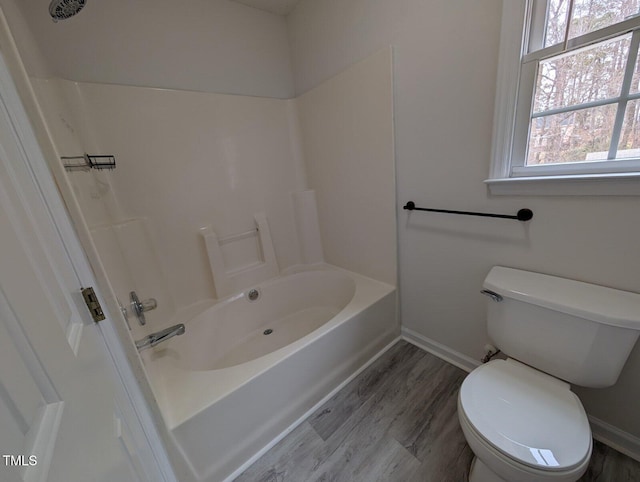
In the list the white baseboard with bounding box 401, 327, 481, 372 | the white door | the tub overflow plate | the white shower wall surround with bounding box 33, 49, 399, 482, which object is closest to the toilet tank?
the white baseboard with bounding box 401, 327, 481, 372

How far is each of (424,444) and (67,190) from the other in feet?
5.50

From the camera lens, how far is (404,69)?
138cm

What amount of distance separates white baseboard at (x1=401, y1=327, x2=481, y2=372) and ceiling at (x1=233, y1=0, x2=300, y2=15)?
98.1 inches

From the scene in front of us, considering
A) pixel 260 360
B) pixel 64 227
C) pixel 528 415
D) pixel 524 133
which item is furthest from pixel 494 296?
pixel 64 227

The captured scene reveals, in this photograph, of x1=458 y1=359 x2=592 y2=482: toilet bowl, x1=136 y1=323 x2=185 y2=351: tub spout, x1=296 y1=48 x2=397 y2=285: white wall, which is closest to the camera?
x1=458 y1=359 x2=592 y2=482: toilet bowl

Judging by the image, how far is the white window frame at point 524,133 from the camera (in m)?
0.89

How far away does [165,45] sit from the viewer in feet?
5.08

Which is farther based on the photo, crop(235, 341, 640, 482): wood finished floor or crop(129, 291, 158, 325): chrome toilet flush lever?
crop(129, 291, 158, 325): chrome toilet flush lever

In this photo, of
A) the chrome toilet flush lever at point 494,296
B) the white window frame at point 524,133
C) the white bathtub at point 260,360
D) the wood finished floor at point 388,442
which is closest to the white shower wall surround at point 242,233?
the white bathtub at point 260,360

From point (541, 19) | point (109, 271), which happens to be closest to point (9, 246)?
point (109, 271)

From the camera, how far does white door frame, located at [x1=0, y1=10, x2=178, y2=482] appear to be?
0.52 metres

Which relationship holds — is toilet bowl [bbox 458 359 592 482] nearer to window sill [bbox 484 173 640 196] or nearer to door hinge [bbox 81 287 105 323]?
window sill [bbox 484 173 640 196]

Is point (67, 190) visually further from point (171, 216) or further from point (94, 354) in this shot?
point (171, 216)

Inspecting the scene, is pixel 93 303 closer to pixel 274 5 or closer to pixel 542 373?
pixel 542 373
